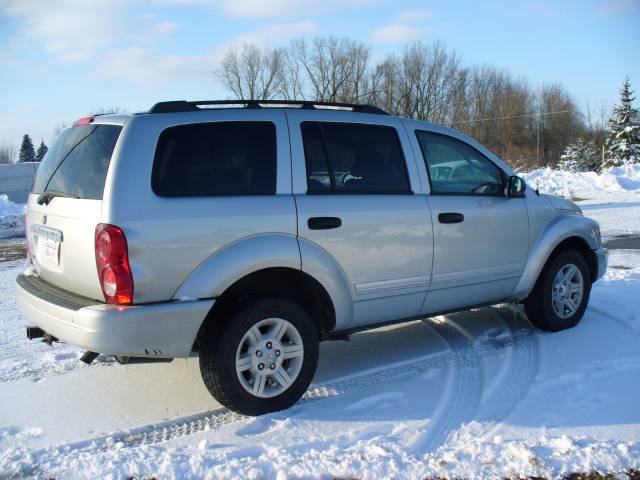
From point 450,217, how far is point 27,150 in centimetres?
6003

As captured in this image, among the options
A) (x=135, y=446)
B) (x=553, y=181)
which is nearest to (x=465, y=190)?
(x=135, y=446)

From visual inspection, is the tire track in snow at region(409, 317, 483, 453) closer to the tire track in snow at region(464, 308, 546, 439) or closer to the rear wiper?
the tire track in snow at region(464, 308, 546, 439)

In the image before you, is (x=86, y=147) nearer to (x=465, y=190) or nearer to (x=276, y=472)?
(x=276, y=472)

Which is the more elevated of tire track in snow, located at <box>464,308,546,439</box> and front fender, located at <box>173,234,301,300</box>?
front fender, located at <box>173,234,301,300</box>

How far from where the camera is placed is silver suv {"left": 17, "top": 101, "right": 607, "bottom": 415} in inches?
130

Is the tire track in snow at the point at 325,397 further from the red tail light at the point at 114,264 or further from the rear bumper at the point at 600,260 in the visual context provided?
the rear bumper at the point at 600,260

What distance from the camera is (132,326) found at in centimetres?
323

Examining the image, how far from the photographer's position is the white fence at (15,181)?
77.7ft

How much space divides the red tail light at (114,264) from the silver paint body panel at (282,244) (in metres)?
0.04

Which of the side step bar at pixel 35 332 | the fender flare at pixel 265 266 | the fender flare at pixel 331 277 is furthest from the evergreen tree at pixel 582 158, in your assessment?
the side step bar at pixel 35 332

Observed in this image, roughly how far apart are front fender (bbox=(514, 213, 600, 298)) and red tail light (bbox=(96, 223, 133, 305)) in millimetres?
3329

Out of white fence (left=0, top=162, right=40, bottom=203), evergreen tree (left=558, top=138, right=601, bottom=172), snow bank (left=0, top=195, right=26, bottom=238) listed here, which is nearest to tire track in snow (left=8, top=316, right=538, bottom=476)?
snow bank (left=0, top=195, right=26, bottom=238)

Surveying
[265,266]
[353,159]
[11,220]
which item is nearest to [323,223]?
[265,266]

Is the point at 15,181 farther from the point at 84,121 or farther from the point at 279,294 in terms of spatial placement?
the point at 279,294
